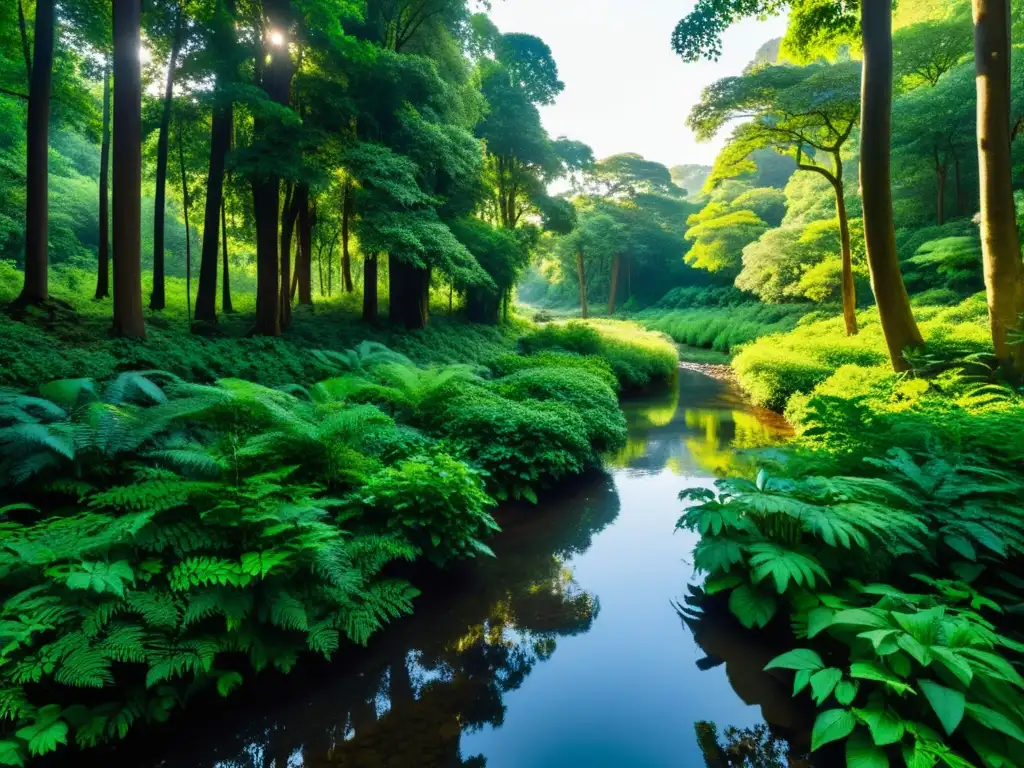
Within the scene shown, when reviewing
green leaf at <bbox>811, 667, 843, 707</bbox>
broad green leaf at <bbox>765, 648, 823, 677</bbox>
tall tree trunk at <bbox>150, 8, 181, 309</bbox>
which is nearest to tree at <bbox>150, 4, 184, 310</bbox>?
tall tree trunk at <bbox>150, 8, 181, 309</bbox>

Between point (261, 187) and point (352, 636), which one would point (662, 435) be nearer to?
point (352, 636)

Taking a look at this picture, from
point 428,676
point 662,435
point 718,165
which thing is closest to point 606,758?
point 428,676

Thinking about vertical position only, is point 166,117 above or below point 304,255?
above

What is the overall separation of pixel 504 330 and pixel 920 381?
1358cm

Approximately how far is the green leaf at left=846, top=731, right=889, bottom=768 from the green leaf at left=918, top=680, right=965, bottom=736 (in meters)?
0.27

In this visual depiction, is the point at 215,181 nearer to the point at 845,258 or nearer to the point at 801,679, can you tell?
the point at 801,679

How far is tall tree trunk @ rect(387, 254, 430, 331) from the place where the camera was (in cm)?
1341

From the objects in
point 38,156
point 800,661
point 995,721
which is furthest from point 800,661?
point 38,156

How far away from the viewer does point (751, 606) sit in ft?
10.8

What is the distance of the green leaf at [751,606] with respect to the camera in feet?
10.5

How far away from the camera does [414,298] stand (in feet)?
44.9

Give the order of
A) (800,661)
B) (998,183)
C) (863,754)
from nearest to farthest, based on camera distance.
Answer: (863,754)
(800,661)
(998,183)

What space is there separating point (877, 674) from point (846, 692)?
0.20 metres

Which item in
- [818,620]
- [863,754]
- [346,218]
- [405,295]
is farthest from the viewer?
[346,218]
